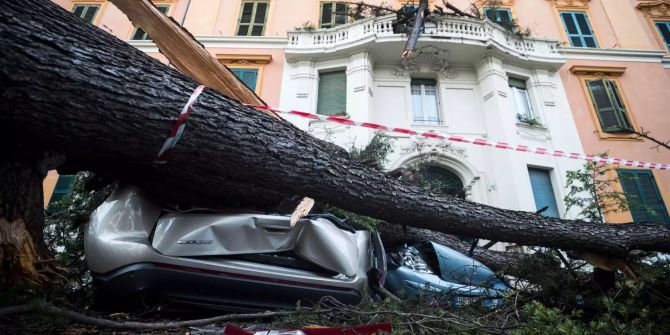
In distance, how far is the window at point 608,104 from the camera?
9336mm

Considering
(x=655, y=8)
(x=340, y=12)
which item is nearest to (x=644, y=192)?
(x=655, y=8)

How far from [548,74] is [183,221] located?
11435 millimetres

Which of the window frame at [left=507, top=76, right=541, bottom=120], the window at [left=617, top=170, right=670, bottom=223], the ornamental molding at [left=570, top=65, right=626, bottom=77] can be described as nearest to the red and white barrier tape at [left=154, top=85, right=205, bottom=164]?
the window frame at [left=507, top=76, right=541, bottom=120]

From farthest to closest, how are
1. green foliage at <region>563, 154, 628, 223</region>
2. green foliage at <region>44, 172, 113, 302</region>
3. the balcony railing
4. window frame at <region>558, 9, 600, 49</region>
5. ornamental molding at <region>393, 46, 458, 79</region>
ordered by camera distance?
window frame at <region>558, 9, 600, 49</region>, ornamental molding at <region>393, 46, 458, 79</region>, the balcony railing, green foliage at <region>563, 154, 628, 223</region>, green foliage at <region>44, 172, 113, 302</region>

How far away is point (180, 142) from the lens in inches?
73.3

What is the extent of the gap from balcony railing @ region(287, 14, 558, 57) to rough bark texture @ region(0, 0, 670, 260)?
7.69 m

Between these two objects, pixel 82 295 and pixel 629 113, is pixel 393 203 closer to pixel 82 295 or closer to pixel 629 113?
pixel 82 295

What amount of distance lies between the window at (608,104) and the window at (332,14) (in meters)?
8.24

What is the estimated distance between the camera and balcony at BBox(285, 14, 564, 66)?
9367mm

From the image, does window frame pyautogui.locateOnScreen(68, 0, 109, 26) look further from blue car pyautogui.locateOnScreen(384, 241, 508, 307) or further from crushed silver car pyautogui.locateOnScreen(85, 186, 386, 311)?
blue car pyautogui.locateOnScreen(384, 241, 508, 307)

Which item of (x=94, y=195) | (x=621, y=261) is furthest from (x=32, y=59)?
(x=621, y=261)

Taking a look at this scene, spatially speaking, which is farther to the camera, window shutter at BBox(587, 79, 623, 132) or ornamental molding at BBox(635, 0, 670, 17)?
ornamental molding at BBox(635, 0, 670, 17)

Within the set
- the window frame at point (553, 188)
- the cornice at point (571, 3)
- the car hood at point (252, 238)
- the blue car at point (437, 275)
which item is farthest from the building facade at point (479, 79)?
the car hood at point (252, 238)

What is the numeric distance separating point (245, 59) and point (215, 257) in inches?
362
